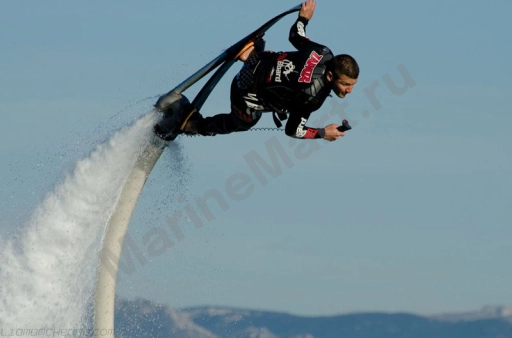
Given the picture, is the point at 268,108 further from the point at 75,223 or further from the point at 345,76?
the point at 75,223

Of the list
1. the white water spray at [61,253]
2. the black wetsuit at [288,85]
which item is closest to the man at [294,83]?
the black wetsuit at [288,85]

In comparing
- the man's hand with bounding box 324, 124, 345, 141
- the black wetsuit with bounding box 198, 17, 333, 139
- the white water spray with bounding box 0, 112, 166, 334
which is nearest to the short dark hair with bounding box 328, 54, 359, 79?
the black wetsuit with bounding box 198, 17, 333, 139

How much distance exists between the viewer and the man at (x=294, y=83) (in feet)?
58.6

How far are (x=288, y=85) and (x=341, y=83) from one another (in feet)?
3.16

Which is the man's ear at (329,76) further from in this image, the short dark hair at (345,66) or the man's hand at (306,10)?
the man's hand at (306,10)

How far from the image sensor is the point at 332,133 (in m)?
18.4

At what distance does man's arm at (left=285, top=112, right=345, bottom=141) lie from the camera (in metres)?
18.4

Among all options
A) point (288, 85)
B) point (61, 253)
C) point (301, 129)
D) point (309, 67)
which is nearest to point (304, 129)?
point (301, 129)

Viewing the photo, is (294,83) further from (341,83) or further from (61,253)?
(61,253)

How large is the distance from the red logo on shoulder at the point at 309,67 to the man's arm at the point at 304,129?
669 mm

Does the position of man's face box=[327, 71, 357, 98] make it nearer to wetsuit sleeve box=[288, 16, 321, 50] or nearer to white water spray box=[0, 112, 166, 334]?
wetsuit sleeve box=[288, 16, 321, 50]

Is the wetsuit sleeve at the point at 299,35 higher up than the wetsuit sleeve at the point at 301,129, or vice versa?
the wetsuit sleeve at the point at 299,35

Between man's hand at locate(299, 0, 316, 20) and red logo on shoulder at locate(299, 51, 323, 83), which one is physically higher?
man's hand at locate(299, 0, 316, 20)

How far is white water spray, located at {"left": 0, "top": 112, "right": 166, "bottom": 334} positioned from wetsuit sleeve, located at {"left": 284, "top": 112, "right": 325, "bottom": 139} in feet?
13.7
